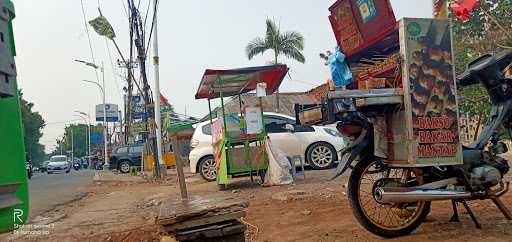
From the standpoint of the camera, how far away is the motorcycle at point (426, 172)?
4.23 meters

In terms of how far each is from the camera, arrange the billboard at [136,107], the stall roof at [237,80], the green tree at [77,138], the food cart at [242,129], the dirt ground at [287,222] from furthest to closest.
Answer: the green tree at [77,138] < the billboard at [136,107] < the food cart at [242,129] < the stall roof at [237,80] < the dirt ground at [287,222]

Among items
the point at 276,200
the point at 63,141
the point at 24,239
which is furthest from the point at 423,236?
the point at 63,141

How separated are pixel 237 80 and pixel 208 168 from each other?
2.87m

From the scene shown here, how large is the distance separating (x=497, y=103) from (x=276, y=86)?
6546 mm

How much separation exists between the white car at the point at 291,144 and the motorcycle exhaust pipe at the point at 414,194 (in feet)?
26.1

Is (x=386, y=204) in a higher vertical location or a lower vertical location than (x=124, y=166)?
higher

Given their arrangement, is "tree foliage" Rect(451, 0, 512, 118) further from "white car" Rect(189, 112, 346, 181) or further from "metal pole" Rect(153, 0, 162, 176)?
"metal pole" Rect(153, 0, 162, 176)

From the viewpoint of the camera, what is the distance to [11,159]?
1.84 metres

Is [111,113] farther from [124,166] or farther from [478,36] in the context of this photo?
[478,36]

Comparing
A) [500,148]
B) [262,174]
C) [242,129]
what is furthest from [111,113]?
[500,148]

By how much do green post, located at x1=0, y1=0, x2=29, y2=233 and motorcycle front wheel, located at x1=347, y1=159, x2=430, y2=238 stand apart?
3007mm

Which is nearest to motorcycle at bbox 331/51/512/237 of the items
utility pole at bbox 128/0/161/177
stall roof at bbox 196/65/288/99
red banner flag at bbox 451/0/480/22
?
red banner flag at bbox 451/0/480/22

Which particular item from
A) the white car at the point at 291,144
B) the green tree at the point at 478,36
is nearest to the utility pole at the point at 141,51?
the white car at the point at 291,144

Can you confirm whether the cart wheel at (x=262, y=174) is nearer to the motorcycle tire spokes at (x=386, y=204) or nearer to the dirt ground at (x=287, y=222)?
the dirt ground at (x=287, y=222)
